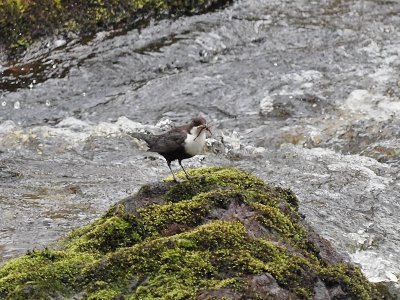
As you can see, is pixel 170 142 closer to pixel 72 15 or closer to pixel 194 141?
pixel 194 141

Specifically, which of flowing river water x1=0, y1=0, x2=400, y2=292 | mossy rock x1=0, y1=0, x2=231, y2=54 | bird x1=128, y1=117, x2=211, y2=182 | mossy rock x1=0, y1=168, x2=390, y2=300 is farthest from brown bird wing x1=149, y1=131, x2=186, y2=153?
mossy rock x1=0, y1=0, x2=231, y2=54

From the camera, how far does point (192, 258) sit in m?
3.91

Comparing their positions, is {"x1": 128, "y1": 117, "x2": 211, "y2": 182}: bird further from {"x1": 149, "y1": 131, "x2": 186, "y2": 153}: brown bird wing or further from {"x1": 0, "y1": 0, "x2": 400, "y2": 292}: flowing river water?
{"x1": 0, "y1": 0, "x2": 400, "y2": 292}: flowing river water

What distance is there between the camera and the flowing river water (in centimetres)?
722

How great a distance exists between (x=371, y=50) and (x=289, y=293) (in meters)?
8.63

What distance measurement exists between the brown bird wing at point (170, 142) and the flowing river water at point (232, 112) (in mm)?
1530

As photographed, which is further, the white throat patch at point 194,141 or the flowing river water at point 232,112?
the flowing river water at point 232,112

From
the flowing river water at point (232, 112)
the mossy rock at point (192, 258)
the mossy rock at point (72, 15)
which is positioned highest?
the mossy rock at point (192, 258)

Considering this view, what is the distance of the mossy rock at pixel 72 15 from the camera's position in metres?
11.8

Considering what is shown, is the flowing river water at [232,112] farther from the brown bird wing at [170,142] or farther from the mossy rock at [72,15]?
the brown bird wing at [170,142]

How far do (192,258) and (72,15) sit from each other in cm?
921

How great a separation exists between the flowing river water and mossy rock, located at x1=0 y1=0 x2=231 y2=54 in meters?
0.32

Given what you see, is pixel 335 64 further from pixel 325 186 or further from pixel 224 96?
pixel 325 186

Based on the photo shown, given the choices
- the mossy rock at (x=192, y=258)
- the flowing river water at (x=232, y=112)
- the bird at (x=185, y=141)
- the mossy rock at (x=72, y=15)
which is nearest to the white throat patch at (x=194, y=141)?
the bird at (x=185, y=141)
